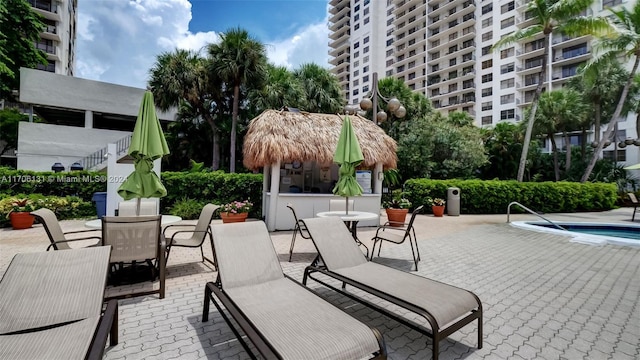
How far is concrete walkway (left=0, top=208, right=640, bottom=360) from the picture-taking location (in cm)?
284

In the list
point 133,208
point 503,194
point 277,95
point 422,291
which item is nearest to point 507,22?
point 503,194

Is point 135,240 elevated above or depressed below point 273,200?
below

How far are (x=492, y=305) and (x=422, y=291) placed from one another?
164 cm

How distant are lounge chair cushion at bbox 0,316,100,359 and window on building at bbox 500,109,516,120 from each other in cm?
4964

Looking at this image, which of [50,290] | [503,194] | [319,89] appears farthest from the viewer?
Answer: [319,89]

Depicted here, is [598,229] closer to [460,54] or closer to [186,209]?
[186,209]

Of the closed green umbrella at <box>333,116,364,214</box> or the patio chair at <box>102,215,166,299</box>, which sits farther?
the closed green umbrella at <box>333,116,364,214</box>

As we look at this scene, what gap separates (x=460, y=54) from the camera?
1935 inches

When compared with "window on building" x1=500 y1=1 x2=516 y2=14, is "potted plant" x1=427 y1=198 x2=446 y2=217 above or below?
below

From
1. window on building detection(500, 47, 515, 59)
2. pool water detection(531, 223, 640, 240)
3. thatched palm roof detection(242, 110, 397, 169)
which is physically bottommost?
pool water detection(531, 223, 640, 240)

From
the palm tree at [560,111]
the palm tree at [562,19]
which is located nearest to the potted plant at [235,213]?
the palm tree at [562,19]

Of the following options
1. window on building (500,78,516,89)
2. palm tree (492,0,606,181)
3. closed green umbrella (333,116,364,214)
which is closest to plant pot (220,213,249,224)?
closed green umbrella (333,116,364,214)

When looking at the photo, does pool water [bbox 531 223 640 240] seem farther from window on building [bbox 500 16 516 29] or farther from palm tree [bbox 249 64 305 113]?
window on building [bbox 500 16 516 29]

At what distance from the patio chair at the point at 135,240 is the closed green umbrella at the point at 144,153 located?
1.14 metres
